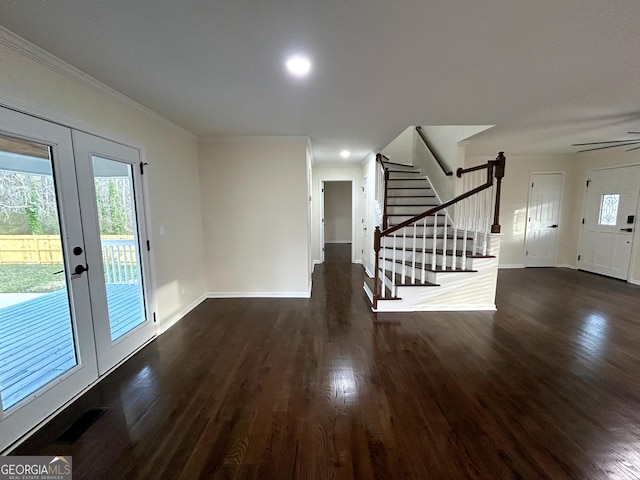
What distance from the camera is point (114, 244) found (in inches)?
103

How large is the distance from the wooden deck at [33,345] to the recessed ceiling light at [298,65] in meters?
2.39

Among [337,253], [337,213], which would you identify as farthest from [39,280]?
[337,213]

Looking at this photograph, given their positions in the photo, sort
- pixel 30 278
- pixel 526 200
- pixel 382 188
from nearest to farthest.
A: pixel 30 278
pixel 382 188
pixel 526 200

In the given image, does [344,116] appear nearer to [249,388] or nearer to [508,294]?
[249,388]

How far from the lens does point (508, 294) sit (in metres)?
4.49

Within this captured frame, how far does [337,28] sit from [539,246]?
6950mm

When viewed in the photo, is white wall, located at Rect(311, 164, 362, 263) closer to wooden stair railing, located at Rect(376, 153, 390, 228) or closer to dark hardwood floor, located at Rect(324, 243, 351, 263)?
dark hardwood floor, located at Rect(324, 243, 351, 263)

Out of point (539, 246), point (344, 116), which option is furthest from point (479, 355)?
point (539, 246)

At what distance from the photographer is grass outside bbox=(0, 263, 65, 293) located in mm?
1709

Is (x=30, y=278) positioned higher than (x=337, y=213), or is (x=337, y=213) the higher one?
(x=337, y=213)

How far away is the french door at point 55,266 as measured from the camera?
1719mm

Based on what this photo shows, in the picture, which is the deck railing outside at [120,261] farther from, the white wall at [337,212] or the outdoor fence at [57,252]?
the white wall at [337,212]

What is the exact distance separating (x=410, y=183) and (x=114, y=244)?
5.07 metres

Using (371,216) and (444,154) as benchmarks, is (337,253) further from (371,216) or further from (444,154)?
(444,154)
